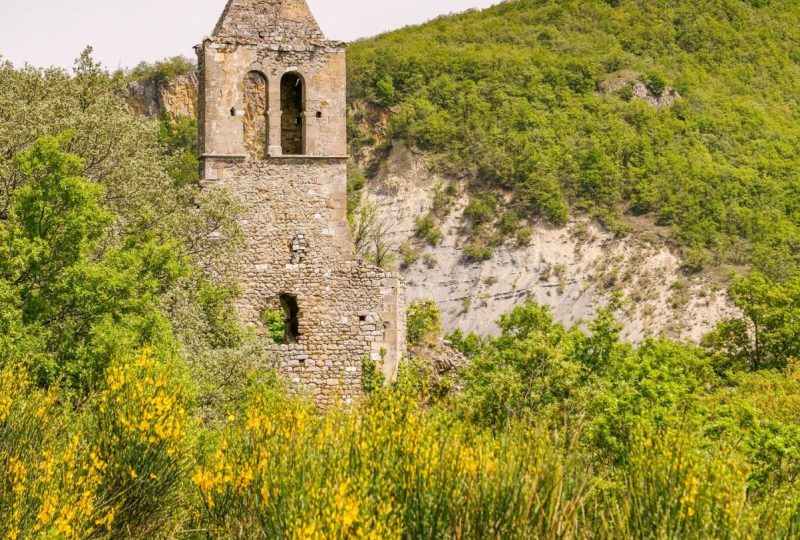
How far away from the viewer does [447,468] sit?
41.9 ft

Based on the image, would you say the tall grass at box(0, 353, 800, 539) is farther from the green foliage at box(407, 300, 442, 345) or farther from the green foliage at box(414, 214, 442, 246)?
the green foliage at box(414, 214, 442, 246)

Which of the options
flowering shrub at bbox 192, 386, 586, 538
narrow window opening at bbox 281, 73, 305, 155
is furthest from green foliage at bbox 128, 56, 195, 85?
flowering shrub at bbox 192, 386, 586, 538

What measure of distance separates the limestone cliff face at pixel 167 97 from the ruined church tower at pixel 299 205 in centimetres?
5548

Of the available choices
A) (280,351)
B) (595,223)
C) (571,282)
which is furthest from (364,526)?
(595,223)

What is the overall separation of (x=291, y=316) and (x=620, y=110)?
162 ft

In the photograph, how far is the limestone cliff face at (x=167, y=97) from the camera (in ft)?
252

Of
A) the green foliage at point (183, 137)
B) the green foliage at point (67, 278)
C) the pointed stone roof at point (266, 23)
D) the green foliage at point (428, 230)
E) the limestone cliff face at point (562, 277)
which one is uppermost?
the pointed stone roof at point (266, 23)

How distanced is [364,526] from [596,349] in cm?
1505

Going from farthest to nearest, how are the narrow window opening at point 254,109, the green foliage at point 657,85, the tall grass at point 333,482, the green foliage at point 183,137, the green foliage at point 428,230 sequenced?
the green foliage at point 657,85 < the green foliage at point 428,230 < the green foliage at point 183,137 < the narrow window opening at point 254,109 < the tall grass at point 333,482

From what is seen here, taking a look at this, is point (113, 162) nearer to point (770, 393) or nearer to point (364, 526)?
point (364, 526)

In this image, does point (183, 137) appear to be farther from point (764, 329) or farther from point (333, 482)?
point (333, 482)

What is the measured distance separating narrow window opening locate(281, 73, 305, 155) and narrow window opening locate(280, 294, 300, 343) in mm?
3191

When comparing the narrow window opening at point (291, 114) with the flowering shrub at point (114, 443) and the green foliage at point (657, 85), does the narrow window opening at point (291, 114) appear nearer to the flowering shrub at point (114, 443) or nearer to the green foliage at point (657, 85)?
the flowering shrub at point (114, 443)

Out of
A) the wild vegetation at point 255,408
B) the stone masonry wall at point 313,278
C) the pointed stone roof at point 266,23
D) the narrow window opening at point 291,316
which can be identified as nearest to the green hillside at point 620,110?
the wild vegetation at point 255,408
